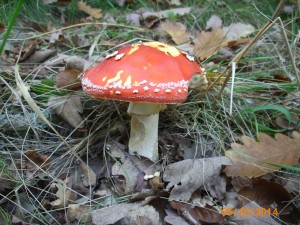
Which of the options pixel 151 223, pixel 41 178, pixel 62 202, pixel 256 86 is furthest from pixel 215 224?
pixel 256 86

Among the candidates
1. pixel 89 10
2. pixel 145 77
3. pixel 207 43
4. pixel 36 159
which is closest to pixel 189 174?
pixel 145 77

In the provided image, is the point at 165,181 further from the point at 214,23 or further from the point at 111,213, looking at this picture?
the point at 214,23

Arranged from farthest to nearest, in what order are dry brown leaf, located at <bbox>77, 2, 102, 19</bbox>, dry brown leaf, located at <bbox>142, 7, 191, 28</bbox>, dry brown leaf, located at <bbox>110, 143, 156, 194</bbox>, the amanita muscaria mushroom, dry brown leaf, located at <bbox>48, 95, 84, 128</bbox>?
dry brown leaf, located at <bbox>77, 2, 102, 19</bbox> → dry brown leaf, located at <bbox>142, 7, 191, 28</bbox> → dry brown leaf, located at <bbox>48, 95, 84, 128</bbox> → dry brown leaf, located at <bbox>110, 143, 156, 194</bbox> → the amanita muscaria mushroom

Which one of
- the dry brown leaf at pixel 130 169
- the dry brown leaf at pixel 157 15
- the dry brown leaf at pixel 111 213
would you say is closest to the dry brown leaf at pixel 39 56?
the dry brown leaf at pixel 130 169

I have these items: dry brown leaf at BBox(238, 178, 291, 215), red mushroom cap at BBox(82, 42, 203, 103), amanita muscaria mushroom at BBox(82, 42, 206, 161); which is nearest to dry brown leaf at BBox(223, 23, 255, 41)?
amanita muscaria mushroom at BBox(82, 42, 206, 161)

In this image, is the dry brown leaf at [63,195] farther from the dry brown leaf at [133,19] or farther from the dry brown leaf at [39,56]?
the dry brown leaf at [133,19]

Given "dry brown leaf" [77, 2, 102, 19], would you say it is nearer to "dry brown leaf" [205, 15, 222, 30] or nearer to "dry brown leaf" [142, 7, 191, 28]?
"dry brown leaf" [142, 7, 191, 28]
